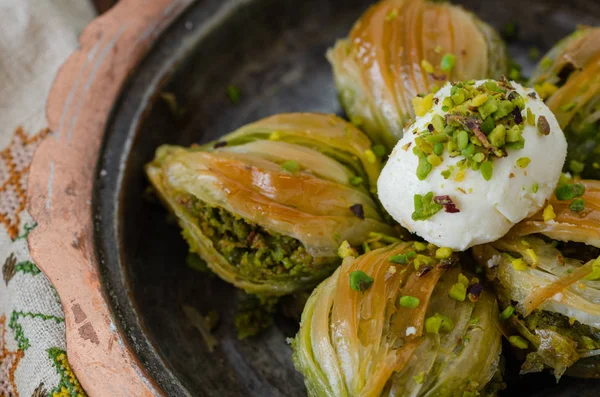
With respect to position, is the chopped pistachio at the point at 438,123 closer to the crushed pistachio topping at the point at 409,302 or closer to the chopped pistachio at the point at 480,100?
the chopped pistachio at the point at 480,100

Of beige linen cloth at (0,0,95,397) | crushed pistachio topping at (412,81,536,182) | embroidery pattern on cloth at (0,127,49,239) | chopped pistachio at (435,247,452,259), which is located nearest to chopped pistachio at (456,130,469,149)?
crushed pistachio topping at (412,81,536,182)

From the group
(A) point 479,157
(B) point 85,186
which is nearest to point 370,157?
(A) point 479,157

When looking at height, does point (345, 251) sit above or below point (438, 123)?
below

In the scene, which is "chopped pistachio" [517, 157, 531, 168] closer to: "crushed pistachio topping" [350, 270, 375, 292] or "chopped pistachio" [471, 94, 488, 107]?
"chopped pistachio" [471, 94, 488, 107]

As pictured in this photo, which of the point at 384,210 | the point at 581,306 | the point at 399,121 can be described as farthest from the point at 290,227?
the point at 581,306

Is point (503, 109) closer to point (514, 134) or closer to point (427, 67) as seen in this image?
point (514, 134)
